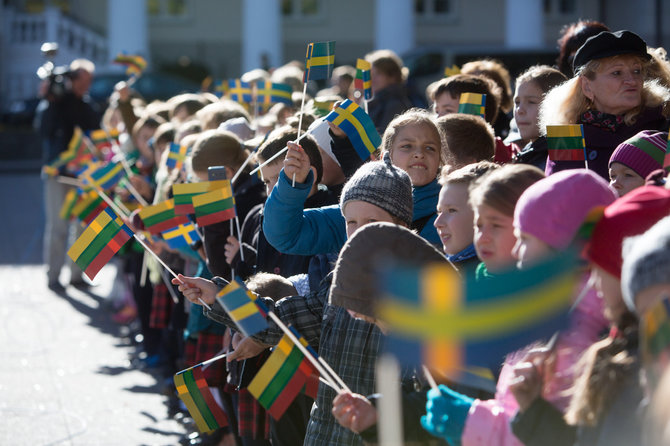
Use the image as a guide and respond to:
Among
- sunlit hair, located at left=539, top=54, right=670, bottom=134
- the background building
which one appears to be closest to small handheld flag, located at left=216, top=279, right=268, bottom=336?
sunlit hair, located at left=539, top=54, right=670, bottom=134

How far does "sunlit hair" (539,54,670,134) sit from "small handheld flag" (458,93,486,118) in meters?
0.65

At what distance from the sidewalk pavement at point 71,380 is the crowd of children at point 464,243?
316 mm

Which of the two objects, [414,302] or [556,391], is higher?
[414,302]

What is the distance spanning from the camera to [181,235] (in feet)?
16.8

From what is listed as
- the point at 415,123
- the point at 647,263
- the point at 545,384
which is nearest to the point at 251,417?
the point at 415,123

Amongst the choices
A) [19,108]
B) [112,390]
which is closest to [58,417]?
[112,390]

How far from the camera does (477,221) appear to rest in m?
2.67

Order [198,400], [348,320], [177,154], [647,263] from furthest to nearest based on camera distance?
[177,154]
[198,400]
[348,320]
[647,263]

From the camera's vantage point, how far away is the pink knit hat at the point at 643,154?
11.2ft

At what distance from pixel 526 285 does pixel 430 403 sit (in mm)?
510

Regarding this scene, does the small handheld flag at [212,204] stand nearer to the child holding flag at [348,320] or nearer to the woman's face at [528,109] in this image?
the child holding flag at [348,320]

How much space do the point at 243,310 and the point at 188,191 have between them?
1.75 m

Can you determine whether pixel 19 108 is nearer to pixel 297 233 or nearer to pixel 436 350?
pixel 297 233

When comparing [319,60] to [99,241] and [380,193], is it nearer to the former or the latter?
[99,241]
